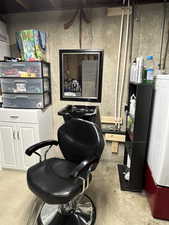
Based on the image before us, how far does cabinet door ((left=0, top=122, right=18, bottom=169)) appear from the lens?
2043 mm

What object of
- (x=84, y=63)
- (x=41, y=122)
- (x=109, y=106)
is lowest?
(x=41, y=122)

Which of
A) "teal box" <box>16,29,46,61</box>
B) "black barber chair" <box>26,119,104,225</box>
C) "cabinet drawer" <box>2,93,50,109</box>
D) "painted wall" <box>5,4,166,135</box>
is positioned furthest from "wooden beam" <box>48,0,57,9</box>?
"black barber chair" <box>26,119,104,225</box>

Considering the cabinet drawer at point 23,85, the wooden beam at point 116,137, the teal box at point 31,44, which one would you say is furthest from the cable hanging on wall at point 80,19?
the wooden beam at point 116,137

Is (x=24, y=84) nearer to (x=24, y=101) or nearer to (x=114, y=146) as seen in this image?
(x=24, y=101)

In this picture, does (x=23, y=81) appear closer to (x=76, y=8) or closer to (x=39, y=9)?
(x=39, y=9)

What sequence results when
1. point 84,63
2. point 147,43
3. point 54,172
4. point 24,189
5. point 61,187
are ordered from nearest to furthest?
1. point 61,187
2. point 54,172
3. point 24,189
4. point 147,43
5. point 84,63

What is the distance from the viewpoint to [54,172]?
1.36 meters

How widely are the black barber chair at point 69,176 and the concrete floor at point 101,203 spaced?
0.14 meters

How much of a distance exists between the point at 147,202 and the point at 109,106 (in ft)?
4.35

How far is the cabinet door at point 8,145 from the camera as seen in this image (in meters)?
2.04

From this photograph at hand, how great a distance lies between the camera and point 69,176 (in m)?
1.26

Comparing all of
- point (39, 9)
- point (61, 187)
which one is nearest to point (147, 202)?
point (61, 187)

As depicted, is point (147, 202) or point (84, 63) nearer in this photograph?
point (147, 202)

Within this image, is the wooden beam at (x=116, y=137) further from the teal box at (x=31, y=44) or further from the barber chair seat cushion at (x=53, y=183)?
the teal box at (x=31, y=44)
